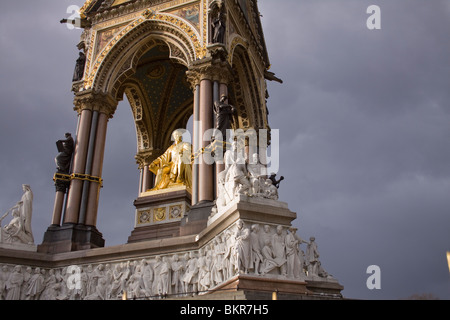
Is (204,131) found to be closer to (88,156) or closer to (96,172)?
(96,172)

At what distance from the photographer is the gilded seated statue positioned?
54.1 feet

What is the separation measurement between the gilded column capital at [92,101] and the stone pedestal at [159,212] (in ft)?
12.4

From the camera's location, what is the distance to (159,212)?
1562 centimetres

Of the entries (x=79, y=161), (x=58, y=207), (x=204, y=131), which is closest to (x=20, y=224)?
(x=58, y=207)

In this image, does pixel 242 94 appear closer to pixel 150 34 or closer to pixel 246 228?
pixel 150 34

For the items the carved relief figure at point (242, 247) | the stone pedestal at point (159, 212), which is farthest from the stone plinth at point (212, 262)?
the stone pedestal at point (159, 212)

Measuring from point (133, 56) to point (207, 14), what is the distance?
11.5ft

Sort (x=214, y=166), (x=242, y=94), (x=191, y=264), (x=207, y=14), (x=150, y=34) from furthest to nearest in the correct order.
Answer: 1. (x=242, y=94)
2. (x=150, y=34)
3. (x=207, y=14)
4. (x=214, y=166)
5. (x=191, y=264)

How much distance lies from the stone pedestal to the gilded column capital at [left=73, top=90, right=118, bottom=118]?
377cm

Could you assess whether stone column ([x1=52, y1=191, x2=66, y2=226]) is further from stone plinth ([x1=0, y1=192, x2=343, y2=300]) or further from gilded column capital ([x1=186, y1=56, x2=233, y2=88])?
gilded column capital ([x1=186, y1=56, x2=233, y2=88])

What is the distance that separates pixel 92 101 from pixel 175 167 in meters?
4.03

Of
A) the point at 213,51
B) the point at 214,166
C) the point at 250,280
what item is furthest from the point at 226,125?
the point at 250,280

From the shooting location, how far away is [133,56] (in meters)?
17.2
